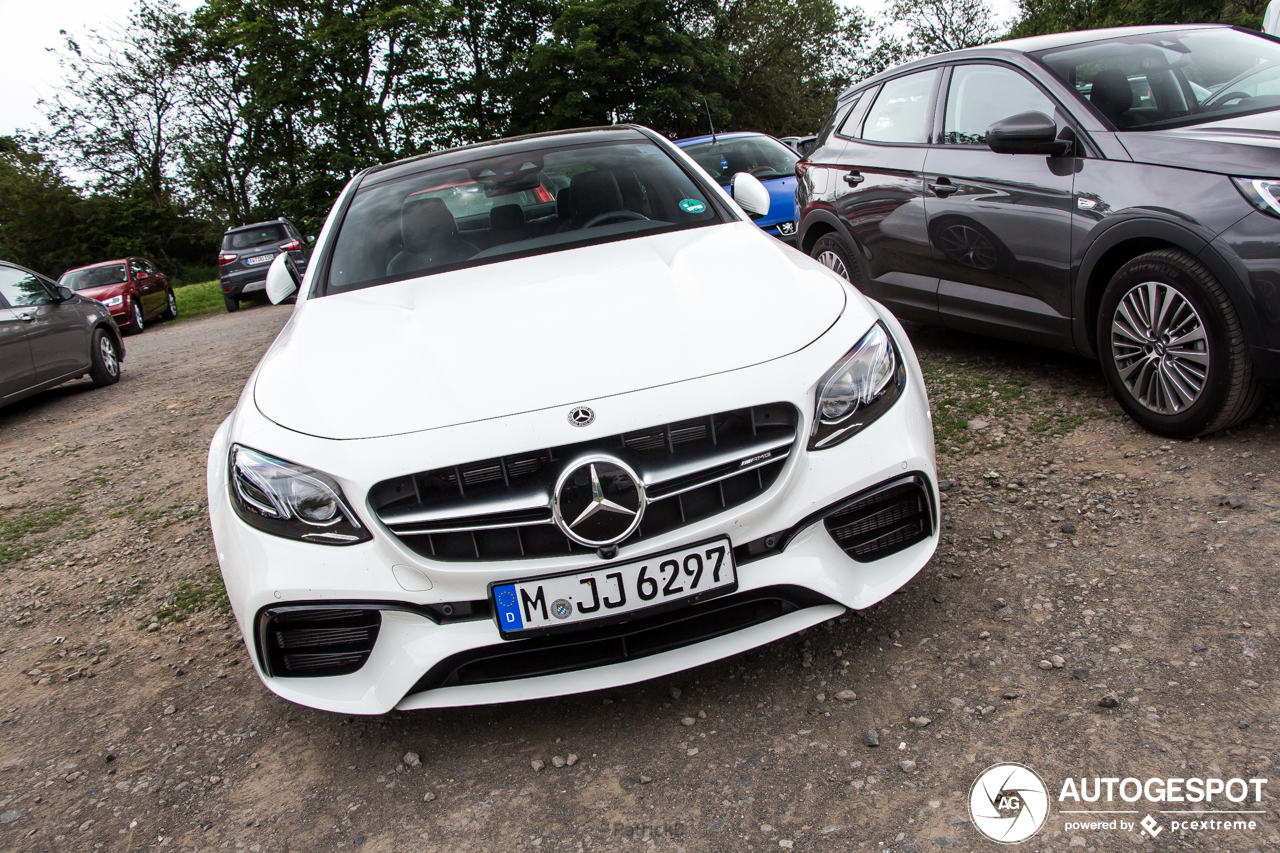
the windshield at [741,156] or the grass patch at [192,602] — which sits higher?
the windshield at [741,156]

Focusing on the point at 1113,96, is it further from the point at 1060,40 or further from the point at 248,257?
the point at 248,257

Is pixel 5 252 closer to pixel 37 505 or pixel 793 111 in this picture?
pixel 793 111

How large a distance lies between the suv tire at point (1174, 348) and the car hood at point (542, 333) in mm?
1420

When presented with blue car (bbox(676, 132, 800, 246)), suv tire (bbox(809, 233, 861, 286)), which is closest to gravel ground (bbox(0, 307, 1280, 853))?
suv tire (bbox(809, 233, 861, 286))

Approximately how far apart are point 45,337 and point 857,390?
861cm

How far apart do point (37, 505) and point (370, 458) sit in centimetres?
416

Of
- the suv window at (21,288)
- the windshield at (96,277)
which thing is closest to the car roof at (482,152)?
the suv window at (21,288)

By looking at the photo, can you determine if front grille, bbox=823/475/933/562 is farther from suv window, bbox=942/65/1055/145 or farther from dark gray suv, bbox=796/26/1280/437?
suv window, bbox=942/65/1055/145

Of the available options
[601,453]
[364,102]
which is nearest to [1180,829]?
[601,453]

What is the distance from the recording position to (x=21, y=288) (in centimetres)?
861

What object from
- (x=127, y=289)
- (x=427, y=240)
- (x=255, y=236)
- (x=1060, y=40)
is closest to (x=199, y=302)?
(x=255, y=236)

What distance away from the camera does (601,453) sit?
2068 millimetres

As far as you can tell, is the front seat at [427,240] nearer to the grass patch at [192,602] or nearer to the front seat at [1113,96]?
the grass patch at [192,602]

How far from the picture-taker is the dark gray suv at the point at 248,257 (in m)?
18.6
